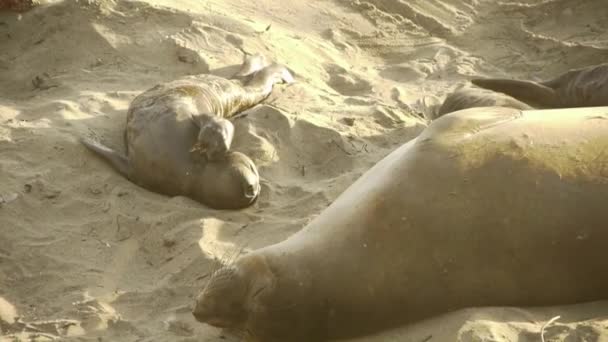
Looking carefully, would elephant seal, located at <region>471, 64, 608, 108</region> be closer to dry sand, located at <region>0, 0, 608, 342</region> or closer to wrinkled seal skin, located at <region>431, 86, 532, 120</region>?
wrinkled seal skin, located at <region>431, 86, 532, 120</region>

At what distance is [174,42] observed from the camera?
21.1 ft

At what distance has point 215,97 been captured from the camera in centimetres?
572

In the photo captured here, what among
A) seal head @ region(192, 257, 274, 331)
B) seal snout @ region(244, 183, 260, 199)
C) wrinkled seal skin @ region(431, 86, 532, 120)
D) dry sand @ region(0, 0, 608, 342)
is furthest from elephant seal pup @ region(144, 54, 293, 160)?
seal head @ region(192, 257, 274, 331)

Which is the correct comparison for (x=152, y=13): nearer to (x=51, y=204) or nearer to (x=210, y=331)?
(x=51, y=204)

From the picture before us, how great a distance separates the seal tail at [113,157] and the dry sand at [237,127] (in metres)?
0.05

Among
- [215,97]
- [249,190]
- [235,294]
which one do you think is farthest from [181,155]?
[235,294]

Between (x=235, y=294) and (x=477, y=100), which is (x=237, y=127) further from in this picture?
(x=235, y=294)

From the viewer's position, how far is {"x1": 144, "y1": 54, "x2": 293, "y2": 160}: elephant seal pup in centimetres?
496

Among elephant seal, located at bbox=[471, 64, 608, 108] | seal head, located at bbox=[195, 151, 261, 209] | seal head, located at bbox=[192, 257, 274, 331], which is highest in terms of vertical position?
elephant seal, located at bbox=[471, 64, 608, 108]

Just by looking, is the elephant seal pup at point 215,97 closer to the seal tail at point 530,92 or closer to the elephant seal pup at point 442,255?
the seal tail at point 530,92

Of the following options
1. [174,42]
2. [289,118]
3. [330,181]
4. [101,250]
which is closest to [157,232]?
[101,250]

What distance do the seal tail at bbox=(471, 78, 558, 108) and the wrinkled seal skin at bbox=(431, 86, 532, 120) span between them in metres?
0.09

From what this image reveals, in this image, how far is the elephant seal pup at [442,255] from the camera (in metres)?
2.99

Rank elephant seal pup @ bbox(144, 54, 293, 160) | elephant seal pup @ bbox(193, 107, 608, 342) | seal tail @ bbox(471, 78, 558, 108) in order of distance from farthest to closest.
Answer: seal tail @ bbox(471, 78, 558, 108)
elephant seal pup @ bbox(144, 54, 293, 160)
elephant seal pup @ bbox(193, 107, 608, 342)
